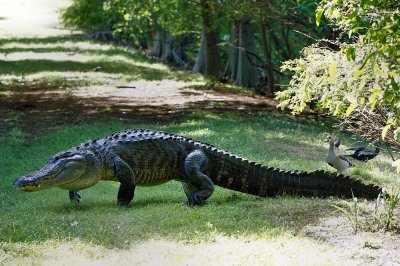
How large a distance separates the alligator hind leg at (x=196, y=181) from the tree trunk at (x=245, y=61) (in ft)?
52.2

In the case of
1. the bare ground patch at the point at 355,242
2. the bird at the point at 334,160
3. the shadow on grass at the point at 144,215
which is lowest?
the shadow on grass at the point at 144,215

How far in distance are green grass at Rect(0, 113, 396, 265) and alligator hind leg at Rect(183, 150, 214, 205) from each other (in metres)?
0.18

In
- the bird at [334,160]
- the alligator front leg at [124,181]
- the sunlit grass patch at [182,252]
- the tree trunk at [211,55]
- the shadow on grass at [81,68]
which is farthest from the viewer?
the shadow on grass at [81,68]

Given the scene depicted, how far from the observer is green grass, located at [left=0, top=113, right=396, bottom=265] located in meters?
6.48

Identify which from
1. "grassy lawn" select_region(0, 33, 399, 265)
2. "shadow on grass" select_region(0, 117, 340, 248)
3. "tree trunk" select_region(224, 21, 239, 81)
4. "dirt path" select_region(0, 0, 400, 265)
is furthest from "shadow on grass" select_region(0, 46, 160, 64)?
"shadow on grass" select_region(0, 117, 340, 248)

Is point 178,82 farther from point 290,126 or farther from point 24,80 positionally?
point 290,126

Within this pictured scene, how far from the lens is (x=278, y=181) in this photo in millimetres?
8820

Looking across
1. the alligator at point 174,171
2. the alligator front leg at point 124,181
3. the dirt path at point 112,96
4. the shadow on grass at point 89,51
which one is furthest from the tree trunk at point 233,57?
the alligator front leg at point 124,181

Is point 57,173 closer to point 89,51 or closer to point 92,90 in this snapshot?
point 92,90

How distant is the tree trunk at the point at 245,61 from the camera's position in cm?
2465

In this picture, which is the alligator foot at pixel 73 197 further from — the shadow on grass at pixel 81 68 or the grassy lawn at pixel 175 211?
the shadow on grass at pixel 81 68

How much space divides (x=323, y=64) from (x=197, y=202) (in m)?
2.42

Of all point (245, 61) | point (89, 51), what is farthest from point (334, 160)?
point (89, 51)

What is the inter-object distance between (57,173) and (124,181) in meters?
0.87
